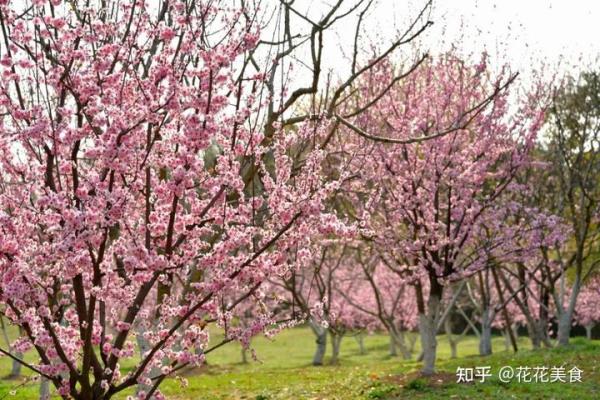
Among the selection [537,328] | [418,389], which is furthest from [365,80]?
[537,328]

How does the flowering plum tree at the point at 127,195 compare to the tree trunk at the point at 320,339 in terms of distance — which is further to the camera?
the tree trunk at the point at 320,339

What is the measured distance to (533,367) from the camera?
13.2m

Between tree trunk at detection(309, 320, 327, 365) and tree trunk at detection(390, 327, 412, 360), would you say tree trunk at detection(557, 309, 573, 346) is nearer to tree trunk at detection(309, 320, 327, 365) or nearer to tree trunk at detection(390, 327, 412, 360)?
tree trunk at detection(390, 327, 412, 360)

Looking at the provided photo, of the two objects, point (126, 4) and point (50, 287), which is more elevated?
point (126, 4)

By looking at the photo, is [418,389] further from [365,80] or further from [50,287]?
[50,287]

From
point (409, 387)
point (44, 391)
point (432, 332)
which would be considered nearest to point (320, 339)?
point (432, 332)

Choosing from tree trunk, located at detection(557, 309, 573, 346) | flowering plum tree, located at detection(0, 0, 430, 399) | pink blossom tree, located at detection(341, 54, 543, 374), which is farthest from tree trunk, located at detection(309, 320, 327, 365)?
flowering plum tree, located at detection(0, 0, 430, 399)

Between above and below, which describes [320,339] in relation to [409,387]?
above

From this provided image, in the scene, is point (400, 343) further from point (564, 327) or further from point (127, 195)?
point (127, 195)

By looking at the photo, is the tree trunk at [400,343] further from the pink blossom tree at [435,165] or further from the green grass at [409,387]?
the pink blossom tree at [435,165]

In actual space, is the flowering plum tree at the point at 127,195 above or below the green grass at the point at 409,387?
above

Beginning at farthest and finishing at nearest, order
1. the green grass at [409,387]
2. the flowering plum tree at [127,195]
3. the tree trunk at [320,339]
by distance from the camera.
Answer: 1. the tree trunk at [320,339]
2. the green grass at [409,387]
3. the flowering plum tree at [127,195]

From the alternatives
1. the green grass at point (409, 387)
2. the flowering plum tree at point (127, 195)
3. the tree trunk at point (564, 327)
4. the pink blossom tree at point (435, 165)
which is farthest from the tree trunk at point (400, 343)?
the flowering plum tree at point (127, 195)

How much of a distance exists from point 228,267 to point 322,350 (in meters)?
25.2
